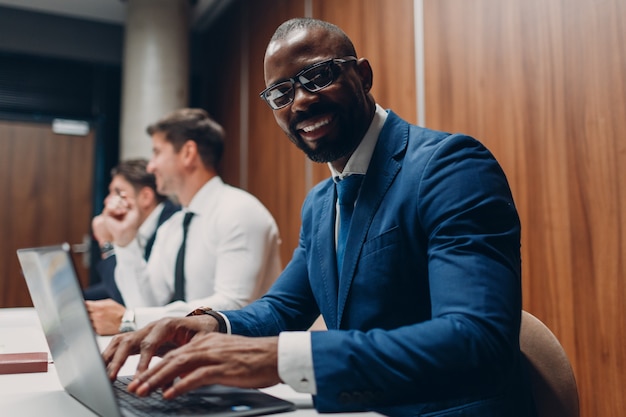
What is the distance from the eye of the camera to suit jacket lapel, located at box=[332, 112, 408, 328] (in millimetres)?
1083

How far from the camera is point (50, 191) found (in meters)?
4.84

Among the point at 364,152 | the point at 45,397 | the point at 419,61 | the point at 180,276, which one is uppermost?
the point at 419,61

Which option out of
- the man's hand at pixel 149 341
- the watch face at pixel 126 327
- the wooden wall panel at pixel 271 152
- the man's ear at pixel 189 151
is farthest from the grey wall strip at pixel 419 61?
the man's hand at pixel 149 341

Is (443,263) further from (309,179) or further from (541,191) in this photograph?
(309,179)

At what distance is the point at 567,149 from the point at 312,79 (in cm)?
100

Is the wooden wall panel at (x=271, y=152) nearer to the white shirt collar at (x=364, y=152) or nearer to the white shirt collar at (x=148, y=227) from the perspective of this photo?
the white shirt collar at (x=148, y=227)

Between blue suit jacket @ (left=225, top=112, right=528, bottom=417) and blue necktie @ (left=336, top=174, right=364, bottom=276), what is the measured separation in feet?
0.08

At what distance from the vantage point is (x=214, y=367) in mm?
722

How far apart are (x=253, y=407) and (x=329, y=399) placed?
104 mm

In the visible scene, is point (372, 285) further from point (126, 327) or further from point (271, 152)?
point (271, 152)

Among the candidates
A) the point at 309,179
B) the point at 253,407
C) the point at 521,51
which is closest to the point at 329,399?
the point at 253,407

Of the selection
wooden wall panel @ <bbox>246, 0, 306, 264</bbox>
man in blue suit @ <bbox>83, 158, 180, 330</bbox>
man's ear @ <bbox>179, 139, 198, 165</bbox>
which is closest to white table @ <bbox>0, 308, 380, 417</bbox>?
man's ear @ <bbox>179, 139, 198, 165</bbox>

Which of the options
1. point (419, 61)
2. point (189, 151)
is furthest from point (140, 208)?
point (419, 61)

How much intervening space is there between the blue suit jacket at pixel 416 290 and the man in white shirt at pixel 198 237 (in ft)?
2.34
